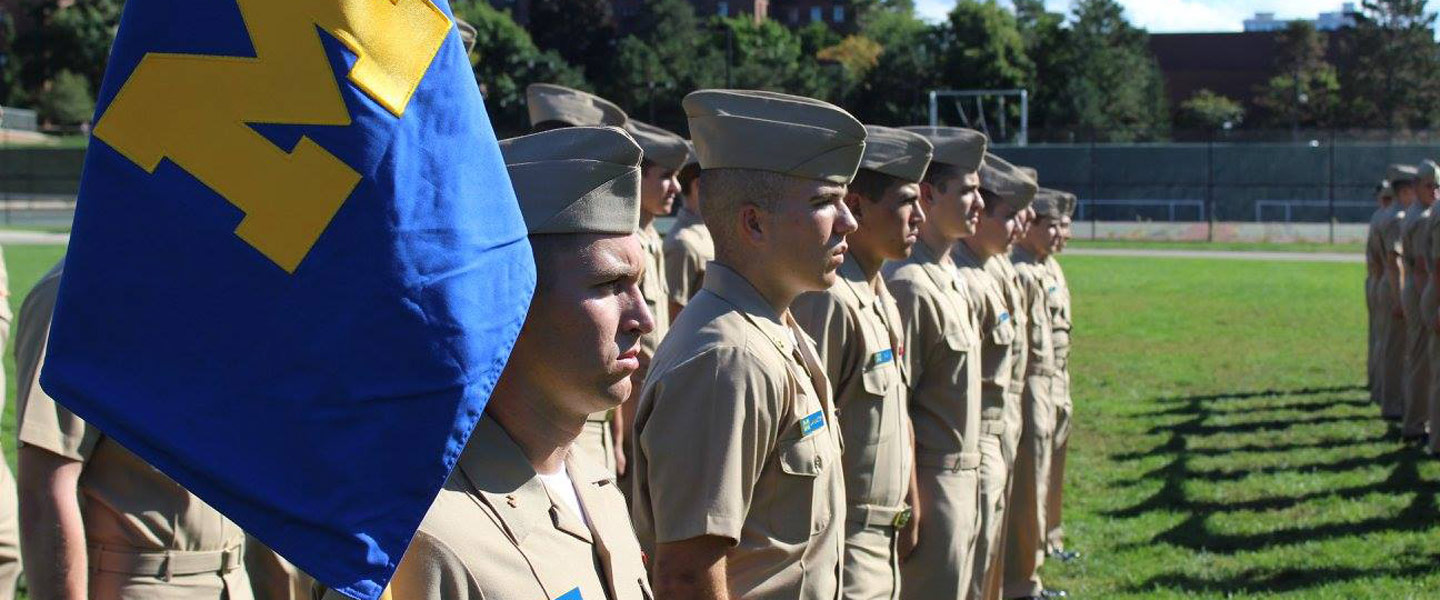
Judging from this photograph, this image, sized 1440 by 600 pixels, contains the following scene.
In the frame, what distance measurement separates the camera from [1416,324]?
45.6 ft

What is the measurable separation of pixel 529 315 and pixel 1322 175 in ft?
172

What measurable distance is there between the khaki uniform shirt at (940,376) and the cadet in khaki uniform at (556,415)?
10.3ft

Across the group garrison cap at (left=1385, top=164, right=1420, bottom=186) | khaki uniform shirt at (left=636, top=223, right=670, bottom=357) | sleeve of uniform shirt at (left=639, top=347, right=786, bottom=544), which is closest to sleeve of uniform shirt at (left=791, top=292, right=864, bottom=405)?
sleeve of uniform shirt at (left=639, top=347, right=786, bottom=544)

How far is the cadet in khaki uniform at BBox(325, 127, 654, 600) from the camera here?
2.45 m

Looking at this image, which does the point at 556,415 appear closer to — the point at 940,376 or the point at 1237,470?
the point at 940,376

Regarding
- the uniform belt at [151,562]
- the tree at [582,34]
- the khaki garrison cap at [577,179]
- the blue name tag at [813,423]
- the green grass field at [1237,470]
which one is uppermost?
the tree at [582,34]

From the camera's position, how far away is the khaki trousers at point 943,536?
5633 mm

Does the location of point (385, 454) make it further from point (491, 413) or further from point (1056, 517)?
point (1056, 517)

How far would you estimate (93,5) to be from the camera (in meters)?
85.9

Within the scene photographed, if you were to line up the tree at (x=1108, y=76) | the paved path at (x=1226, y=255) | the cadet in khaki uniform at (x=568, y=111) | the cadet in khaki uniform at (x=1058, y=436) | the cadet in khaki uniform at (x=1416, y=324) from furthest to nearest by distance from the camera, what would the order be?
the tree at (x=1108, y=76) → the paved path at (x=1226, y=255) → the cadet in khaki uniform at (x=1416, y=324) → the cadet in khaki uniform at (x=1058, y=436) → the cadet in khaki uniform at (x=568, y=111)

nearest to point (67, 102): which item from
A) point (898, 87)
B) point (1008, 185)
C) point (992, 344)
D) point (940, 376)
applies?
point (898, 87)

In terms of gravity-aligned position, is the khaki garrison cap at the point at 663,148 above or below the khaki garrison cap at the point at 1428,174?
above

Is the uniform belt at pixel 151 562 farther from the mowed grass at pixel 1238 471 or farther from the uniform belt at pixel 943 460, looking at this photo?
the mowed grass at pixel 1238 471

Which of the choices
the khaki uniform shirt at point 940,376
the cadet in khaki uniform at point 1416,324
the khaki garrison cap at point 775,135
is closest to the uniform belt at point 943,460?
the khaki uniform shirt at point 940,376
